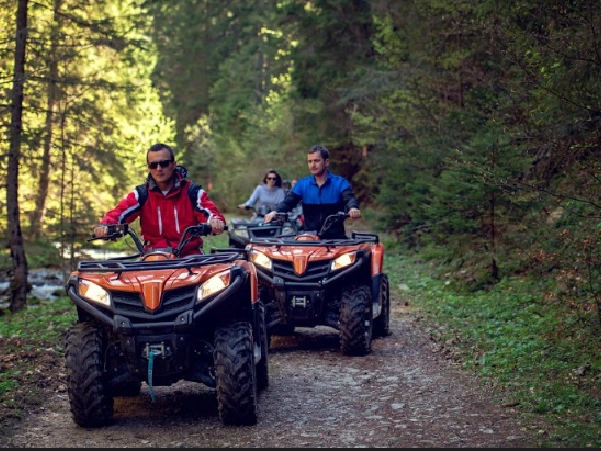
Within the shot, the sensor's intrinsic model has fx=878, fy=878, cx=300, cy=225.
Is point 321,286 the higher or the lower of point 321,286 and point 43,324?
the higher

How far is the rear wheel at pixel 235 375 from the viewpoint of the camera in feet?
21.7

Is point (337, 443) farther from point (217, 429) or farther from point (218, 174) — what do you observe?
point (218, 174)

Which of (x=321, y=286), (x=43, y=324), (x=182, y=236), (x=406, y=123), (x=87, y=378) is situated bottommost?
(x=43, y=324)

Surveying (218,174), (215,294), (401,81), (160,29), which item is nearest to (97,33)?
(401,81)

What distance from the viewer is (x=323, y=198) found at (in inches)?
434

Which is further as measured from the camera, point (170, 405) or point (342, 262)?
point (342, 262)

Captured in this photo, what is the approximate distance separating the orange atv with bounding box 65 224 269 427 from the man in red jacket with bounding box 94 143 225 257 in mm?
877

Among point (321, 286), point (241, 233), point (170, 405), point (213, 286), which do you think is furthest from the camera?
point (241, 233)

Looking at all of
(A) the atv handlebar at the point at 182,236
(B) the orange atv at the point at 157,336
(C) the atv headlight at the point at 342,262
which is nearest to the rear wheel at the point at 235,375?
(B) the orange atv at the point at 157,336

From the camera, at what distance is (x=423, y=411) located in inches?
291

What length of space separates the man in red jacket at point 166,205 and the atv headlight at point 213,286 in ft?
3.48

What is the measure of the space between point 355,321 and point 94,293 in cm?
384

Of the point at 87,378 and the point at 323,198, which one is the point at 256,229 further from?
the point at 87,378

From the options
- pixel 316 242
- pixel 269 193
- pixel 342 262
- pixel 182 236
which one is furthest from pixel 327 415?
pixel 269 193
